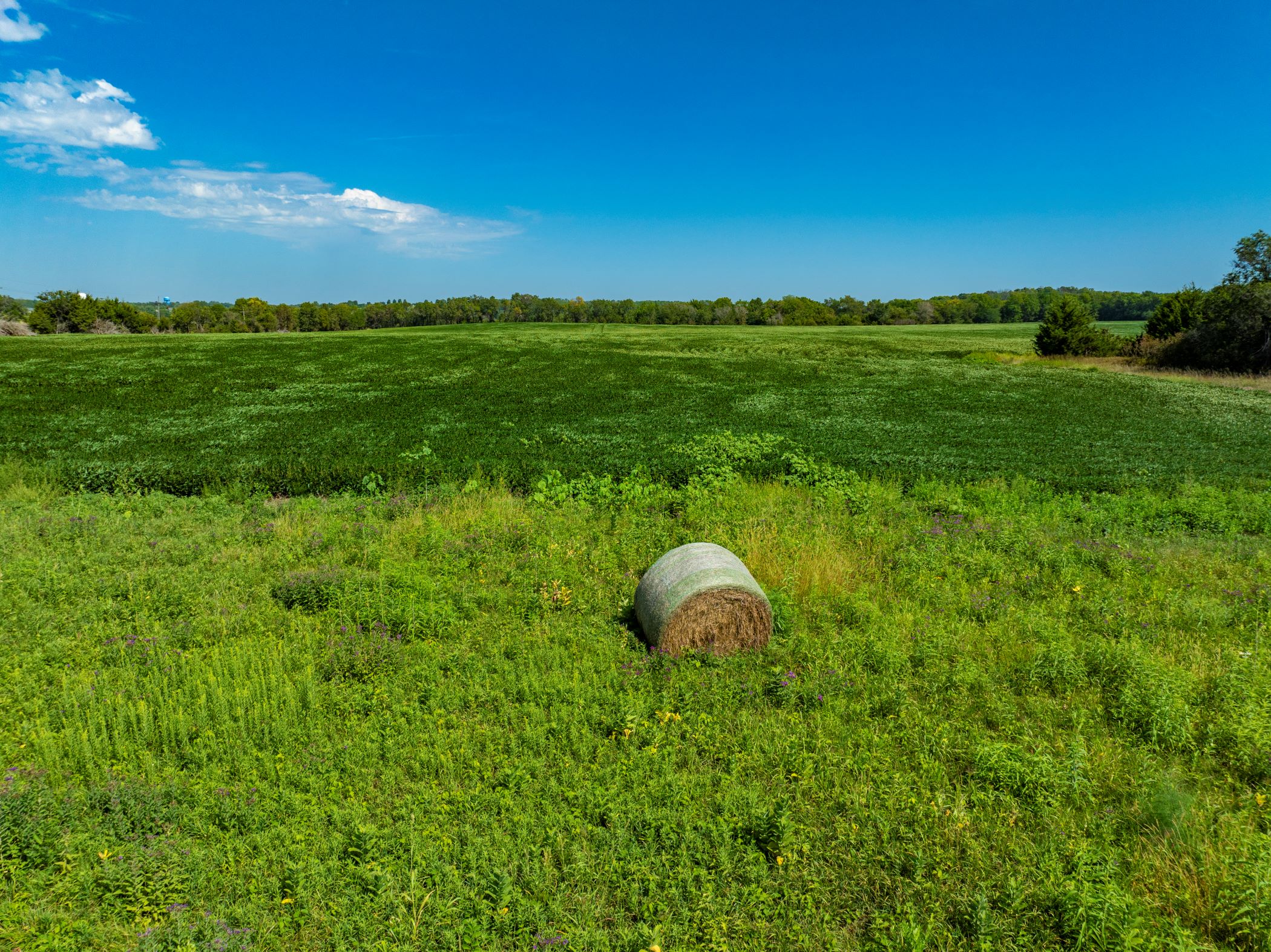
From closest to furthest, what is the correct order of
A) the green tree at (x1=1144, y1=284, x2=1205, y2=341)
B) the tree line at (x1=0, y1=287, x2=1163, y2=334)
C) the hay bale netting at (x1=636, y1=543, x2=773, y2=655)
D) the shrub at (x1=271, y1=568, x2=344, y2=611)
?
the hay bale netting at (x1=636, y1=543, x2=773, y2=655), the shrub at (x1=271, y1=568, x2=344, y2=611), the green tree at (x1=1144, y1=284, x2=1205, y2=341), the tree line at (x1=0, y1=287, x2=1163, y2=334)

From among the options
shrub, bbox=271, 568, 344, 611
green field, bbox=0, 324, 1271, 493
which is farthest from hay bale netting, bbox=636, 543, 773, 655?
green field, bbox=0, 324, 1271, 493

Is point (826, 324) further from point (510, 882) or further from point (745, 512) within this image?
point (510, 882)

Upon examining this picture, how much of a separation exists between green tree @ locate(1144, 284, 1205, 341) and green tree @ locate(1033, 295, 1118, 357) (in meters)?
3.20

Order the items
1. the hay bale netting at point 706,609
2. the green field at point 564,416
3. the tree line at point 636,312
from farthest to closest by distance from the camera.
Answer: the tree line at point 636,312 → the green field at point 564,416 → the hay bale netting at point 706,609

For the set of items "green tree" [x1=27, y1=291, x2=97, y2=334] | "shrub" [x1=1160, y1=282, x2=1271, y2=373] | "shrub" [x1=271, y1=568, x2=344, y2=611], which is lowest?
"shrub" [x1=271, y1=568, x2=344, y2=611]

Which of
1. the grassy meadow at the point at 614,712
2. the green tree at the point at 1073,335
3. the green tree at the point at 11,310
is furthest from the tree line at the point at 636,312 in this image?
the grassy meadow at the point at 614,712

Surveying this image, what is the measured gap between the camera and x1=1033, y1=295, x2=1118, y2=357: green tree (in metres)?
51.8

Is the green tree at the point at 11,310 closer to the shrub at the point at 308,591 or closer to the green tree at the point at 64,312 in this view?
the green tree at the point at 64,312

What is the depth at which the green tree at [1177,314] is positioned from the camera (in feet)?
158

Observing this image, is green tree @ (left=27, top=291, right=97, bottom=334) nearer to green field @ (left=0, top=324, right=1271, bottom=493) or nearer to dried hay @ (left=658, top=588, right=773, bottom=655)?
green field @ (left=0, top=324, right=1271, bottom=493)

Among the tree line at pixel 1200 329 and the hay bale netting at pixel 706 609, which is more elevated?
the tree line at pixel 1200 329

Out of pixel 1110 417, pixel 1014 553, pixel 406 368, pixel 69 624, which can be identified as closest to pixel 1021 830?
pixel 1014 553

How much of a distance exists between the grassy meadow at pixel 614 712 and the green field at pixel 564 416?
1.68ft

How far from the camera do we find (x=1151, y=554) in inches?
428
